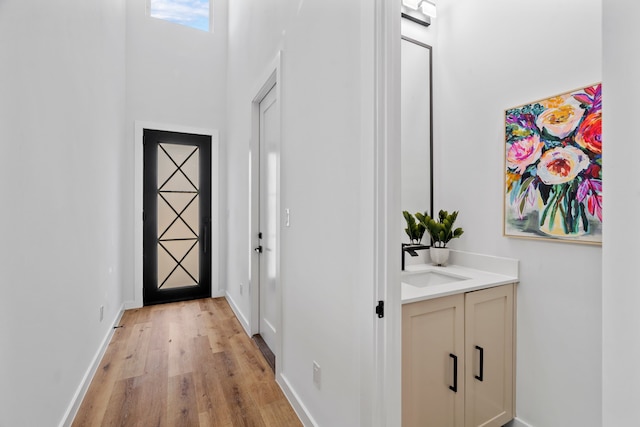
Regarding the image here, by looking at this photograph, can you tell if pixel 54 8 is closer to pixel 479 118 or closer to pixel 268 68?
pixel 268 68

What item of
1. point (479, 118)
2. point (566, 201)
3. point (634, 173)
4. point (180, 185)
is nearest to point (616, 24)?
point (634, 173)

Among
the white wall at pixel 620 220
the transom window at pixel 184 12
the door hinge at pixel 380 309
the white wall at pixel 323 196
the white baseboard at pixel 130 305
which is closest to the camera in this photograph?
the white wall at pixel 620 220

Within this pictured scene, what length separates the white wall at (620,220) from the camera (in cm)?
44

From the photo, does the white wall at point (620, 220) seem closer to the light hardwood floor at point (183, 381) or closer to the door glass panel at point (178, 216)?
the light hardwood floor at point (183, 381)

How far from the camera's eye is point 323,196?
1.50 m

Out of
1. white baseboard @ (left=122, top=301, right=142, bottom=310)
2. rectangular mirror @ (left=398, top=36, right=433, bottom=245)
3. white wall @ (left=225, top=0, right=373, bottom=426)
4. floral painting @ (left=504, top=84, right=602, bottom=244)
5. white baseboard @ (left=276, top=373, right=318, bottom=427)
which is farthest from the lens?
white baseboard @ (left=122, top=301, right=142, bottom=310)

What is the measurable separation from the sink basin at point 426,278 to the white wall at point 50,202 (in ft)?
5.96

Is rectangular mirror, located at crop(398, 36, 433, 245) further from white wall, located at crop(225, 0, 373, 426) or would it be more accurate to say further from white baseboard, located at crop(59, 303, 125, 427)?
white baseboard, located at crop(59, 303, 125, 427)

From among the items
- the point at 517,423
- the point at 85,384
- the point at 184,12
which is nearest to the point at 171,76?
the point at 184,12

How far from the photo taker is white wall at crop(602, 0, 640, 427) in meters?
0.44

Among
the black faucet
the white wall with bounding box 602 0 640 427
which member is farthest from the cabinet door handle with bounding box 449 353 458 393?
the white wall with bounding box 602 0 640 427

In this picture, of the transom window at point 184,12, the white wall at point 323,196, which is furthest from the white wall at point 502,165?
the transom window at point 184,12

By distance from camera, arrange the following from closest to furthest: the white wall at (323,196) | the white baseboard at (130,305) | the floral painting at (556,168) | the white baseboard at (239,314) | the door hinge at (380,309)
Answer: the door hinge at (380,309) → the white wall at (323,196) → the floral painting at (556,168) → the white baseboard at (239,314) → the white baseboard at (130,305)

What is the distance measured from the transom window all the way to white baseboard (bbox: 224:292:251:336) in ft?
11.6
